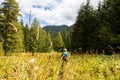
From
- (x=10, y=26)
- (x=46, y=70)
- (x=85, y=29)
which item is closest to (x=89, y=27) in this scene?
(x=85, y=29)

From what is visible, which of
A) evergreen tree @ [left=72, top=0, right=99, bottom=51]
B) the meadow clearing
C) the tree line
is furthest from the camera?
evergreen tree @ [left=72, top=0, right=99, bottom=51]

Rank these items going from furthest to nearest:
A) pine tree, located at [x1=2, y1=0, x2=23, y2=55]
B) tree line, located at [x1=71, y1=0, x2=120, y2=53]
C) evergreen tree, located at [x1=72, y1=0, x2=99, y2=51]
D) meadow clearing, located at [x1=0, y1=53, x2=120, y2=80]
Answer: pine tree, located at [x1=2, y1=0, x2=23, y2=55] < evergreen tree, located at [x1=72, y1=0, x2=99, y2=51] < tree line, located at [x1=71, y1=0, x2=120, y2=53] < meadow clearing, located at [x1=0, y1=53, x2=120, y2=80]

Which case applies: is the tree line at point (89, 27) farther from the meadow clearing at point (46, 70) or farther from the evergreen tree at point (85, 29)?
the meadow clearing at point (46, 70)

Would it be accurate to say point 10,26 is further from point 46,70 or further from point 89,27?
point 46,70

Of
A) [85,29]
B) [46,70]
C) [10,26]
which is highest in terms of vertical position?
[10,26]

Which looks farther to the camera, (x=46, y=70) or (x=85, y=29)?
(x=85, y=29)

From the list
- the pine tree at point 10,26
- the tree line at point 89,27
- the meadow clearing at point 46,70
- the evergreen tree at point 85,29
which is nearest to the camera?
the meadow clearing at point 46,70

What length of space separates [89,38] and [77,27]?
3.35 m

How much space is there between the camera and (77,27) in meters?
41.4

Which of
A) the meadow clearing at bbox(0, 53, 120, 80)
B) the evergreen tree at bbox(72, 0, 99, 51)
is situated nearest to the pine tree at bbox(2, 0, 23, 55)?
the evergreen tree at bbox(72, 0, 99, 51)

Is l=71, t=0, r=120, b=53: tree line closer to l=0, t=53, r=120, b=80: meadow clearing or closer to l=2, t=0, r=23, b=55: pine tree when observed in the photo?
l=2, t=0, r=23, b=55: pine tree

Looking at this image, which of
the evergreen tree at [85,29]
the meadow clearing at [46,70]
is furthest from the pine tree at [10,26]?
the meadow clearing at [46,70]

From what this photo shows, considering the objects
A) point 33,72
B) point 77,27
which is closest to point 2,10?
point 77,27

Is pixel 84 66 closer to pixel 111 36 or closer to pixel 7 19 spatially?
pixel 111 36
